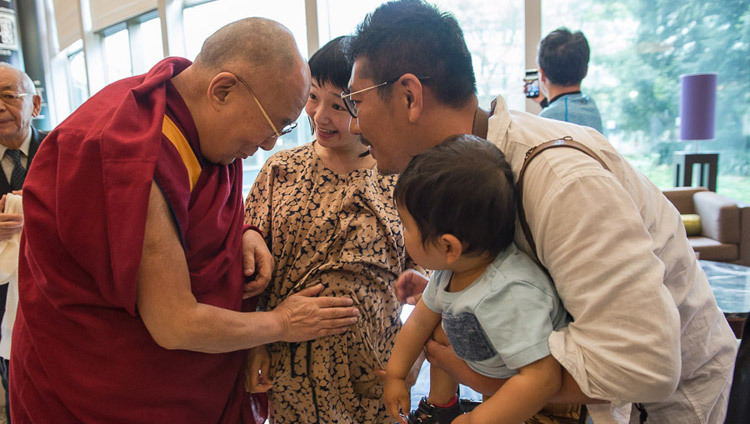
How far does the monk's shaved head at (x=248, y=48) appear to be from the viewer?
1262 millimetres

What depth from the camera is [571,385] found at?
0.95 meters

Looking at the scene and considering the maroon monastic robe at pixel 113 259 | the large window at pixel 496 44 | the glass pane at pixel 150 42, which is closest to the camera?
the maroon monastic robe at pixel 113 259

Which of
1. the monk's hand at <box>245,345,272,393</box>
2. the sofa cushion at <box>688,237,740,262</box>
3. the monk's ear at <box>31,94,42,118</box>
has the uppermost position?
the monk's ear at <box>31,94,42,118</box>

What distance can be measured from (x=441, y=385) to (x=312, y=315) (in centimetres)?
40

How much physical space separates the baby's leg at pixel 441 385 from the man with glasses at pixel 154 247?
1.13 feet

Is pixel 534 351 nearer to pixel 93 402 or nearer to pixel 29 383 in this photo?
pixel 93 402

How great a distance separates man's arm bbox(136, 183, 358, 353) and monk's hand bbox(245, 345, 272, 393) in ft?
0.83

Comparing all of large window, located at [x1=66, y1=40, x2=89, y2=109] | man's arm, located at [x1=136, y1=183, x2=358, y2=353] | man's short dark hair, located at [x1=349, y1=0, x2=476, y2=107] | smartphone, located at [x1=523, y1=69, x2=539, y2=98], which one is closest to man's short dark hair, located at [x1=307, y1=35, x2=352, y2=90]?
man's short dark hair, located at [x1=349, y1=0, x2=476, y2=107]

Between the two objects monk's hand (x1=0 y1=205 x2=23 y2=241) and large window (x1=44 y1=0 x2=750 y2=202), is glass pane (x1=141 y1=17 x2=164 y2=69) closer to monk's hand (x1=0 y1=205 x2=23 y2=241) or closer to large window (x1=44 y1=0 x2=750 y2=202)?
large window (x1=44 y1=0 x2=750 y2=202)

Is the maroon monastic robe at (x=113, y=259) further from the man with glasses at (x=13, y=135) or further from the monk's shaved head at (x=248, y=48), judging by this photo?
the man with glasses at (x=13, y=135)

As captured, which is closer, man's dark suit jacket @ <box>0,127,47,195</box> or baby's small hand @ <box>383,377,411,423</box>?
baby's small hand @ <box>383,377,411,423</box>

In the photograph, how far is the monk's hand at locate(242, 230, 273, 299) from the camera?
147cm

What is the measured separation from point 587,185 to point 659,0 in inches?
182

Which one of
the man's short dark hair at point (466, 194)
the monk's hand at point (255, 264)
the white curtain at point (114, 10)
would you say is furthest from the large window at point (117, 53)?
the man's short dark hair at point (466, 194)
